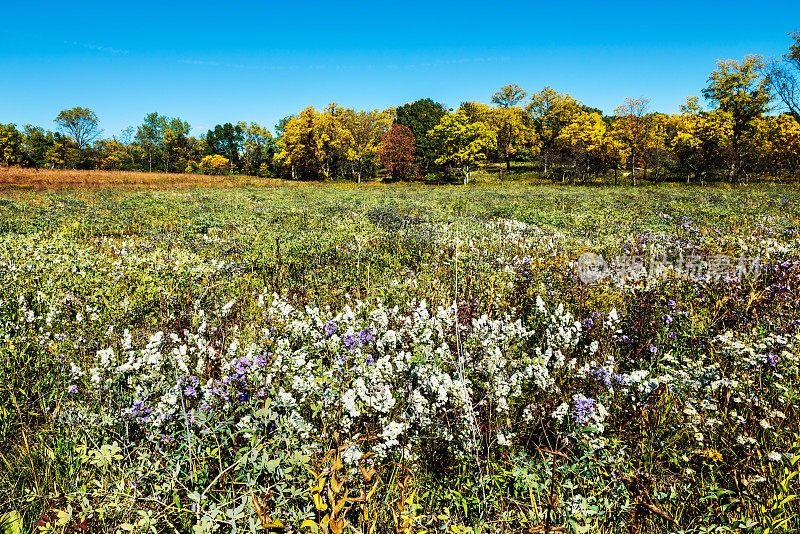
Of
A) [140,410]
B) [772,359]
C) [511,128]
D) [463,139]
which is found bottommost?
[140,410]

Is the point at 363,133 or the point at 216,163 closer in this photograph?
the point at 363,133

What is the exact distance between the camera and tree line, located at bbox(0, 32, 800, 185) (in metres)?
44.5

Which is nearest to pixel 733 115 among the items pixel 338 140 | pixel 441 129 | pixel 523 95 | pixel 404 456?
pixel 523 95

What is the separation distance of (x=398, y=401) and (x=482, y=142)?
6319cm

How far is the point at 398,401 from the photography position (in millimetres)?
2982

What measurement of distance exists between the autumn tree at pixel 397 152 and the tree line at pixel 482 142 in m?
0.17

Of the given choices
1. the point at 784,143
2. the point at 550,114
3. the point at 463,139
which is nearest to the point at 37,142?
the point at 463,139

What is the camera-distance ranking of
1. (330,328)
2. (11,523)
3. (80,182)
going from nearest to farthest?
(11,523) → (330,328) → (80,182)

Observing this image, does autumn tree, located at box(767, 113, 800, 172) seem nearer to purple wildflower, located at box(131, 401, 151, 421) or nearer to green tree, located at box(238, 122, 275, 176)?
purple wildflower, located at box(131, 401, 151, 421)

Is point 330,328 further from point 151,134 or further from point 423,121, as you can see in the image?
point 151,134

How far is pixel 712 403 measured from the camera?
8.84ft

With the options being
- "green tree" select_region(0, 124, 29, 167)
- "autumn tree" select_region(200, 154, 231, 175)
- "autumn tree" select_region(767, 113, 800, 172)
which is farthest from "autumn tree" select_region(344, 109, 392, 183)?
"green tree" select_region(0, 124, 29, 167)

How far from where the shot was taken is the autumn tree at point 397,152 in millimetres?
60094

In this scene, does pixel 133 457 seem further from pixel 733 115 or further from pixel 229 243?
pixel 733 115
